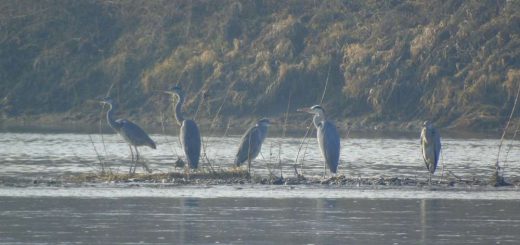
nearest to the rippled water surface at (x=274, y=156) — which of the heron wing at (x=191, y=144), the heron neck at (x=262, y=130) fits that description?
the heron neck at (x=262, y=130)

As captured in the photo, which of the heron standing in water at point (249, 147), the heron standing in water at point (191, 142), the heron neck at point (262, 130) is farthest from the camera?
the heron neck at point (262, 130)

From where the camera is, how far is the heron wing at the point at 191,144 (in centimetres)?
1995

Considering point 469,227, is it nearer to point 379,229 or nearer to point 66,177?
point 379,229

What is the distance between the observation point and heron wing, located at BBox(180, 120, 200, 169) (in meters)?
20.0

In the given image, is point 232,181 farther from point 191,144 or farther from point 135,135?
point 135,135

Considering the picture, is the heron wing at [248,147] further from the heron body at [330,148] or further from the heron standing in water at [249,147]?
the heron body at [330,148]

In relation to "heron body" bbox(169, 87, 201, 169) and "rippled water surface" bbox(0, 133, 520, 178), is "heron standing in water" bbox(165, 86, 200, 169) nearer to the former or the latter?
"heron body" bbox(169, 87, 201, 169)

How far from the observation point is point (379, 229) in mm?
13469

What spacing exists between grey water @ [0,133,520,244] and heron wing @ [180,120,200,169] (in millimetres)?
1074

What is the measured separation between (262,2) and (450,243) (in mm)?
28937

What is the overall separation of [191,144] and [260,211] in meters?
4.99

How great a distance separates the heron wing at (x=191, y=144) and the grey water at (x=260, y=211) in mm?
1074

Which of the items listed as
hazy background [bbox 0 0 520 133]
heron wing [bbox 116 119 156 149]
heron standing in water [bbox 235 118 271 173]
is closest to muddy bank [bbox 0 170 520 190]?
heron standing in water [bbox 235 118 271 173]

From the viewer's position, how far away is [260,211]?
15133 mm
